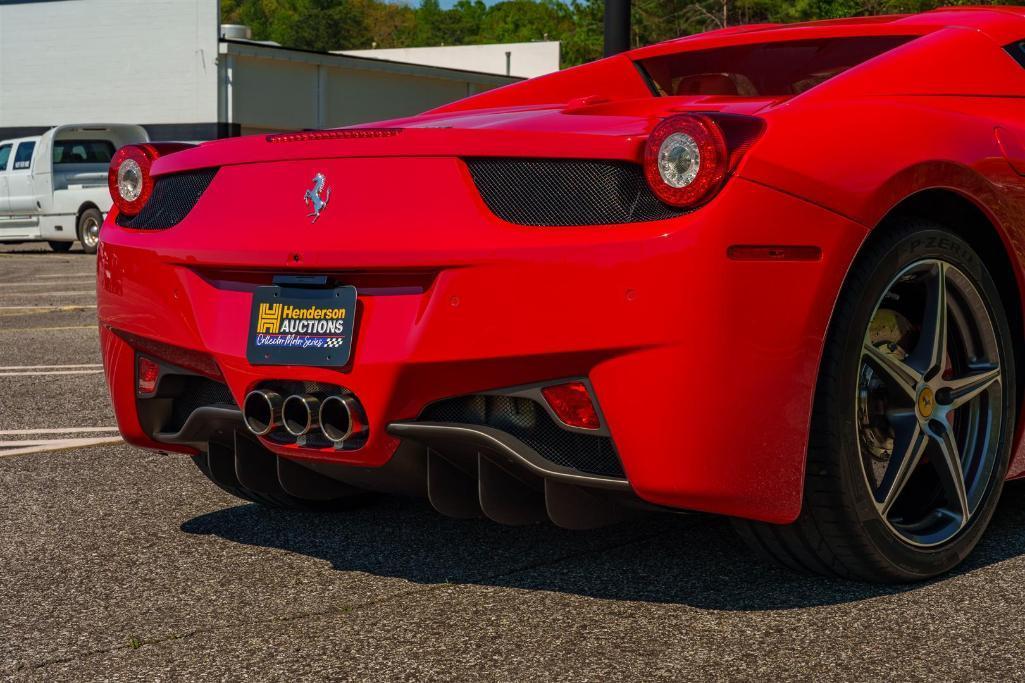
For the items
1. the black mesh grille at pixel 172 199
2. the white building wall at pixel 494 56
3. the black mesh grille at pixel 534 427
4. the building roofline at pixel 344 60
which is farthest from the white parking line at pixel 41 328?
the white building wall at pixel 494 56

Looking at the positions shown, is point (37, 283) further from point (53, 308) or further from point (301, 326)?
point (301, 326)

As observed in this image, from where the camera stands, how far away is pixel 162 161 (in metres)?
3.90

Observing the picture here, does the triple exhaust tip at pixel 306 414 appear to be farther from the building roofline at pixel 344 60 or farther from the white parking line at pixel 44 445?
the building roofline at pixel 344 60

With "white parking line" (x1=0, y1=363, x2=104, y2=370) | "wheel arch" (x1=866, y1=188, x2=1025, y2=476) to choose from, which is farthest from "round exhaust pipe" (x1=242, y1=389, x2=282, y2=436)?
"white parking line" (x1=0, y1=363, x2=104, y2=370)

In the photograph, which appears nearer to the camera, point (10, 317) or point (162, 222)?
point (162, 222)

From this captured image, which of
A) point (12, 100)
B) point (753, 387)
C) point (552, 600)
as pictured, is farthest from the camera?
point (12, 100)

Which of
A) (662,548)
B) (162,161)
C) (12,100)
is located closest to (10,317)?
(162,161)

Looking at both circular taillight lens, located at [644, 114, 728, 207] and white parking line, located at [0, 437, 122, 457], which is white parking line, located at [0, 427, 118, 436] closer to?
white parking line, located at [0, 437, 122, 457]

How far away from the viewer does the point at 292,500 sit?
4156mm

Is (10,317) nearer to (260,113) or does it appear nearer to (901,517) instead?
(901,517)

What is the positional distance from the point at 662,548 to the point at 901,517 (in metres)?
0.62

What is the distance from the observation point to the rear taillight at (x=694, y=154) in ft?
9.84

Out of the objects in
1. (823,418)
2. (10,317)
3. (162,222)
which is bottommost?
(10,317)

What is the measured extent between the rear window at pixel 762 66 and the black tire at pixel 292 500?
1696 millimetres
